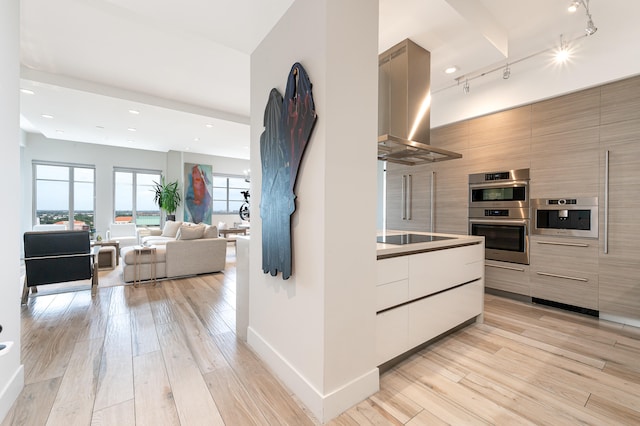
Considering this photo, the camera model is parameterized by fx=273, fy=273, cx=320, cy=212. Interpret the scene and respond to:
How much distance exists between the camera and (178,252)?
4.48 m

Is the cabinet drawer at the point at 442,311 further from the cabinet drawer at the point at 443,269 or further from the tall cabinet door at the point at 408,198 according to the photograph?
the tall cabinet door at the point at 408,198

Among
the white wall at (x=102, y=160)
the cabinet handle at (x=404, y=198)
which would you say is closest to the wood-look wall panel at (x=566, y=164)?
the cabinet handle at (x=404, y=198)

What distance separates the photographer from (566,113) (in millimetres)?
2945

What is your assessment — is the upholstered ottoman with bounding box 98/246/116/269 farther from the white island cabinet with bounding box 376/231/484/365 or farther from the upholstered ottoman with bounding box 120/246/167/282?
the white island cabinet with bounding box 376/231/484/365

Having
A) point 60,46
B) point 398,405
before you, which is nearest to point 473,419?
point 398,405

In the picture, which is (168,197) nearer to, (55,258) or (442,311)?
(55,258)

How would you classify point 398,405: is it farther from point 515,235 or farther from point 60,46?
point 60,46

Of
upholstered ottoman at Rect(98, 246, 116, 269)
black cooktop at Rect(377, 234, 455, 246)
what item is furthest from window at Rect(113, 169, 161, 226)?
black cooktop at Rect(377, 234, 455, 246)

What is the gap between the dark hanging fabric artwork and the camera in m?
1.58

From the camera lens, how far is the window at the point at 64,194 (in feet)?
23.1

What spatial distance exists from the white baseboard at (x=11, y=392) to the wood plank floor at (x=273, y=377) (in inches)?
1.5

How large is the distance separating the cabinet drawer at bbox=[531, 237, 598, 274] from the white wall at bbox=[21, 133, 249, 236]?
8.78 meters

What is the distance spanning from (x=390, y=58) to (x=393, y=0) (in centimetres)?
73

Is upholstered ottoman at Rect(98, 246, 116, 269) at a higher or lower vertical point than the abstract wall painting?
lower
